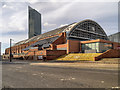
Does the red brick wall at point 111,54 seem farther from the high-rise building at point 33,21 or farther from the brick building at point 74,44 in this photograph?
the high-rise building at point 33,21

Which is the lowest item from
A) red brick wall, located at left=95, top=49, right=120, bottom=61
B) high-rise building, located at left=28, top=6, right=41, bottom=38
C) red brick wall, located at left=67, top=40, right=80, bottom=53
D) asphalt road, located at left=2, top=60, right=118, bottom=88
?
asphalt road, located at left=2, top=60, right=118, bottom=88

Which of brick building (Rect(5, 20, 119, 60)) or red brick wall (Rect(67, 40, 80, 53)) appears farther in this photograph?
red brick wall (Rect(67, 40, 80, 53))

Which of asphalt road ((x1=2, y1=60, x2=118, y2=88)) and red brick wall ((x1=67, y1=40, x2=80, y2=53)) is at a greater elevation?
red brick wall ((x1=67, y1=40, x2=80, y2=53))

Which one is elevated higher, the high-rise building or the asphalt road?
the high-rise building

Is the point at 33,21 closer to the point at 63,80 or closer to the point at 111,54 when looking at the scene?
the point at 111,54

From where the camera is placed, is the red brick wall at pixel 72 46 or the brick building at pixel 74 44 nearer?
the brick building at pixel 74 44

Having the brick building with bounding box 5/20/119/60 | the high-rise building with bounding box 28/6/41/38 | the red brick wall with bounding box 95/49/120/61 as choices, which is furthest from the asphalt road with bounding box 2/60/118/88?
the high-rise building with bounding box 28/6/41/38

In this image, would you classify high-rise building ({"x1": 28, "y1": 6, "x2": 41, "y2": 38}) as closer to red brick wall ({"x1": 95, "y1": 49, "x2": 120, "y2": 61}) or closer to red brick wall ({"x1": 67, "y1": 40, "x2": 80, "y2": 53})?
red brick wall ({"x1": 67, "y1": 40, "x2": 80, "y2": 53})

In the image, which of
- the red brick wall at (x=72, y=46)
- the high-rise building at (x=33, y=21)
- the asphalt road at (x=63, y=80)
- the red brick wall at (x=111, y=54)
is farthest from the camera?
the high-rise building at (x=33, y=21)

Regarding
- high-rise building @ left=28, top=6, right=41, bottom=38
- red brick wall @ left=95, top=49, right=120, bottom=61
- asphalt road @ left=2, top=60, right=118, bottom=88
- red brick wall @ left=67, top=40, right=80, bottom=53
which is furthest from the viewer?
high-rise building @ left=28, top=6, right=41, bottom=38

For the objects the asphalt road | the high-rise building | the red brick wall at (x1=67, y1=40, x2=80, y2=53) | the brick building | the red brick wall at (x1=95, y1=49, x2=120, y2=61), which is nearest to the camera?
the asphalt road

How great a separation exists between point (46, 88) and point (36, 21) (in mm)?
151417

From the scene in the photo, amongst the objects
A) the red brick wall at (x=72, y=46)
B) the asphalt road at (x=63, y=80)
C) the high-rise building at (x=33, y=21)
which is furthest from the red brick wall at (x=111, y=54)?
the high-rise building at (x=33, y=21)

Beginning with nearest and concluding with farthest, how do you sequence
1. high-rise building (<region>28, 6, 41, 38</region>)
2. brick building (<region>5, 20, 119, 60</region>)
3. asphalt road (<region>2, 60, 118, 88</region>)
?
asphalt road (<region>2, 60, 118, 88</region>)
brick building (<region>5, 20, 119, 60</region>)
high-rise building (<region>28, 6, 41, 38</region>)
